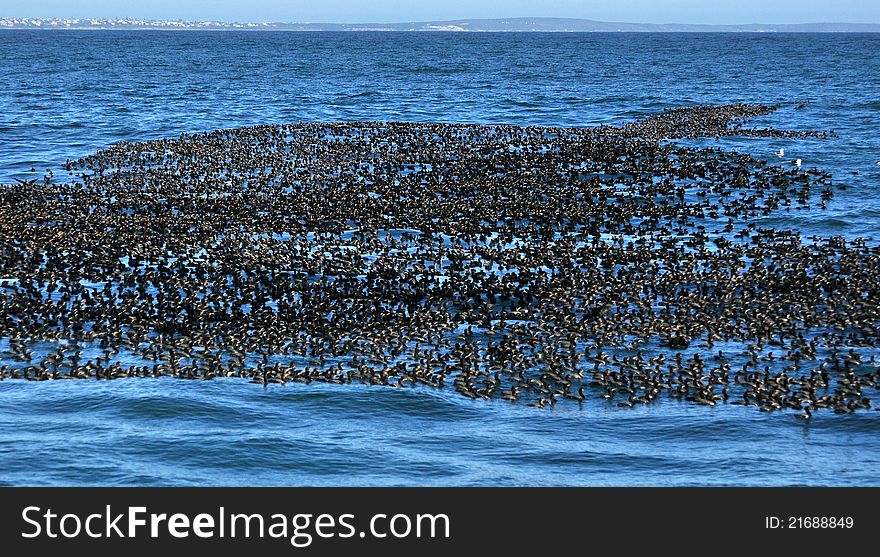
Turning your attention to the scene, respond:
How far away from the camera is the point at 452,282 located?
30.2 m

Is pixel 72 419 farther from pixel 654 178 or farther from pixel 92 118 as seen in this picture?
pixel 92 118

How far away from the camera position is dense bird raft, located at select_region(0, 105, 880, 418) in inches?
973

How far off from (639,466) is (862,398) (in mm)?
6006

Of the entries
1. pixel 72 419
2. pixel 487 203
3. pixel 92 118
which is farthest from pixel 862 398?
pixel 92 118

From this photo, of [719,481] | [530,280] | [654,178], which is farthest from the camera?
[654,178]

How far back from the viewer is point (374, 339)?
26.2 metres

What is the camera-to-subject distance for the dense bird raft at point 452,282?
81.1ft

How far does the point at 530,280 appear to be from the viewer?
3072 centimetres

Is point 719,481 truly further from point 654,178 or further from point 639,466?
point 654,178

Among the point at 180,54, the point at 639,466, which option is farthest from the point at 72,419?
the point at 180,54

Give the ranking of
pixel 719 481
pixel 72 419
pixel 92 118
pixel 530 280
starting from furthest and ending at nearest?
pixel 92 118
pixel 530 280
pixel 72 419
pixel 719 481

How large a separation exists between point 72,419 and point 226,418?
340 centimetres

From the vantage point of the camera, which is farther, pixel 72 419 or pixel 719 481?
pixel 72 419

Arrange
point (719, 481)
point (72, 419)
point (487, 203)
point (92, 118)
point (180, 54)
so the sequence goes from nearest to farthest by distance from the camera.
A: point (719, 481) < point (72, 419) < point (487, 203) < point (92, 118) < point (180, 54)
